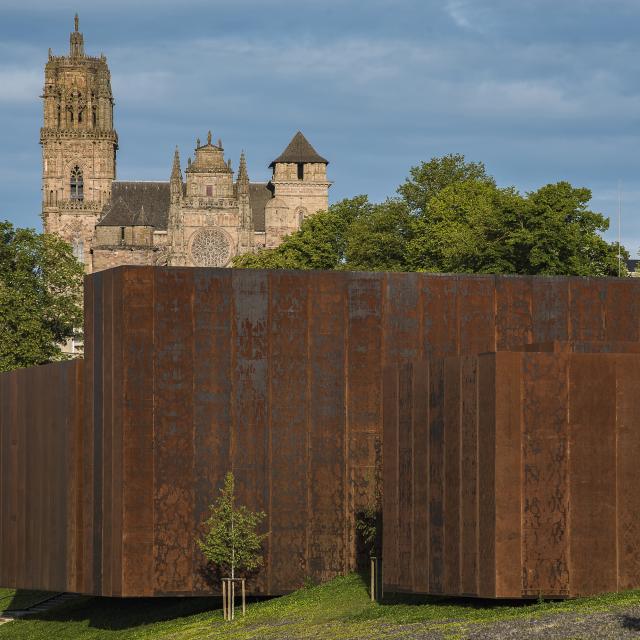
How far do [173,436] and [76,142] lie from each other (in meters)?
138

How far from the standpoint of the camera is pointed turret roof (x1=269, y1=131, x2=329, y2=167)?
153 meters

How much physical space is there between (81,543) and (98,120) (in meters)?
138

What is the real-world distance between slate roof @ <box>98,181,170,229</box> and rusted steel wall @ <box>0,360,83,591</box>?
113 metres

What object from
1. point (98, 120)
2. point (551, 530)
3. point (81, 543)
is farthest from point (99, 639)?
point (98, 120)

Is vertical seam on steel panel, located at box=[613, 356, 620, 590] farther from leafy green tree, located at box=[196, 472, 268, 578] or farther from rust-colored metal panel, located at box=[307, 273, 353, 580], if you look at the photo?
leafy green tree, located at box=[196, 472, 268, 578]

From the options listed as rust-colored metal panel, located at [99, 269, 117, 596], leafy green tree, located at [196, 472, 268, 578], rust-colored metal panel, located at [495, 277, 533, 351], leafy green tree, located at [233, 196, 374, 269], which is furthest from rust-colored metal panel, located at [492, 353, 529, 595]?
leafy green tree, located at [233, 196, 374, 269]

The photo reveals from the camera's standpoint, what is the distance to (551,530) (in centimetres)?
2717

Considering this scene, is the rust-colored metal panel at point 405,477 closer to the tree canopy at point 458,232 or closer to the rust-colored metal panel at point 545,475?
the rust-colored metal panel at point 545,475

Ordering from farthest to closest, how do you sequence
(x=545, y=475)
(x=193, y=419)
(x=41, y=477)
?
(x=41, y=477)
(x=193, y=419)
(x=545, y=475)

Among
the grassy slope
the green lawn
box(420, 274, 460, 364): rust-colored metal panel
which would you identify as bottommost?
the green lawn

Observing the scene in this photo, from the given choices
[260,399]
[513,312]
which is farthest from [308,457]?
[513,312]

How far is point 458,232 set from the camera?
7619cm

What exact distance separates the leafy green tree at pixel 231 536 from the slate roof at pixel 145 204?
392 ft

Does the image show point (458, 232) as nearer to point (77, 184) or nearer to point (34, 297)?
point (34, 297)
